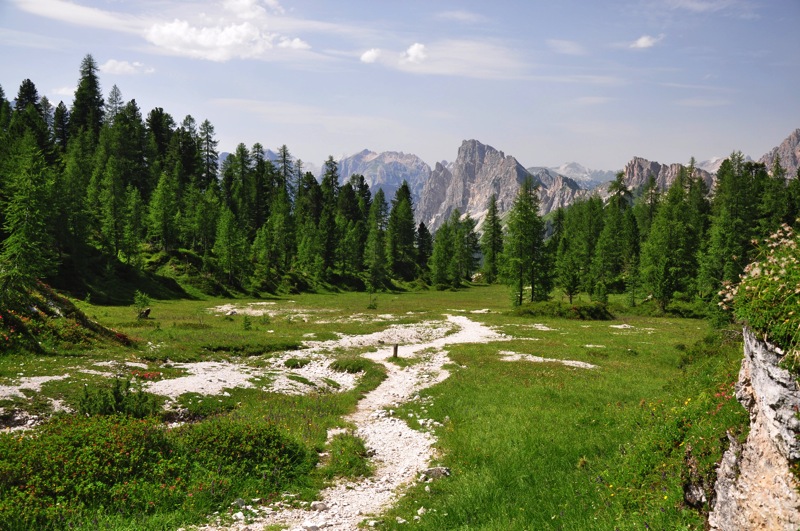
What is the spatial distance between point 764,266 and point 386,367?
24278 mm

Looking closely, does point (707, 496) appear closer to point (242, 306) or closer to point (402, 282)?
point (242, 306)

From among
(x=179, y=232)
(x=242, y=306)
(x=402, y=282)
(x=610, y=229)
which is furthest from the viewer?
(x=402, y=282)

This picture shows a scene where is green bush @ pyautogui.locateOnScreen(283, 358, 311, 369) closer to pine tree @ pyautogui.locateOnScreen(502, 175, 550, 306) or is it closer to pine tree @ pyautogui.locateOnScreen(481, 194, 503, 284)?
pine tree @ pyautogui.locateOnScreen(502, 175, 550, 306)

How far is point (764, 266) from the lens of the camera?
748 cm

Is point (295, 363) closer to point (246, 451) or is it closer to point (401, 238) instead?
point (246, 451)

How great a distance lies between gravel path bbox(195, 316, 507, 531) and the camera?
1020 centimetres

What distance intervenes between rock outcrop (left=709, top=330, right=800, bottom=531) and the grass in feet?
1.90

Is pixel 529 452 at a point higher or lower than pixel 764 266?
A: lower

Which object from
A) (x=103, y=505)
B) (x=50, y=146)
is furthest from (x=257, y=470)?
(x=50, y=146)

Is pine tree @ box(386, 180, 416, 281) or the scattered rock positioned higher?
pine tree @ box(386, 180, 416, 281)

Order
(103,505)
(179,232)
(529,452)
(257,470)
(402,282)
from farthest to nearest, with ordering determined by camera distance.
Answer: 1. (402,282)
2. (179,232)
3. (529,452)
4. (257,470)
5. (103,505)

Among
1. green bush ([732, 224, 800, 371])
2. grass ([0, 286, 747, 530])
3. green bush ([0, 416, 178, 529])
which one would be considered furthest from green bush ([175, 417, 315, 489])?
green bush ([732, 224, 800, 371])

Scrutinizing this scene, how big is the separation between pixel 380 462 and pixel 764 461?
35.0 ft

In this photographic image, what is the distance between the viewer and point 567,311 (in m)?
58.0
